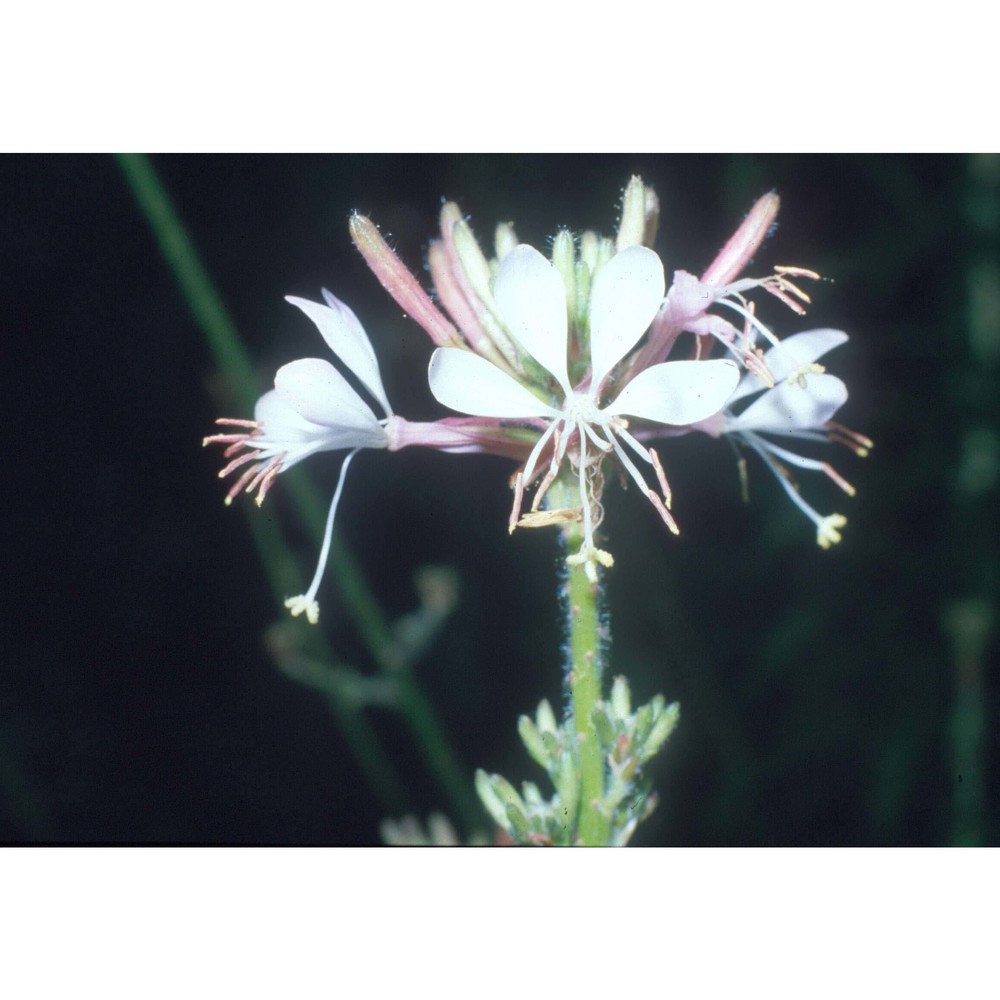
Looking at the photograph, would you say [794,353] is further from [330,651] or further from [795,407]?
[330,651]

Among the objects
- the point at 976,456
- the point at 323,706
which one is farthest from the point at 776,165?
the point at 323,706

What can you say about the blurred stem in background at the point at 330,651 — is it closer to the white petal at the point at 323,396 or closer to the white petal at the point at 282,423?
the white petal at the point at 282,423

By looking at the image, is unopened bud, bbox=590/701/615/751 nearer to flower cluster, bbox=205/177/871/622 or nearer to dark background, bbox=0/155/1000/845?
flower cluster, bbox=205/177/871/622

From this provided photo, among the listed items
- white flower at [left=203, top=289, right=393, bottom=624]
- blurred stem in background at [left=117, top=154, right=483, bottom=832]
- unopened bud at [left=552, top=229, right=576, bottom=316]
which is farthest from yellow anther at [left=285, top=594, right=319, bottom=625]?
blurred stem in background at [left=117, top=154, right=483, bottom=832]

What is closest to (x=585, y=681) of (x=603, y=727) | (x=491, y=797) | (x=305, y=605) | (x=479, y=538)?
(x=603, y=727)

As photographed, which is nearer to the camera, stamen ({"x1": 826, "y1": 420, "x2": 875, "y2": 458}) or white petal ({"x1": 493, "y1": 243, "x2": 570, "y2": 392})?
white petal ({"x1": 493, "y1": 243, "x2": 570, "y2": 392})

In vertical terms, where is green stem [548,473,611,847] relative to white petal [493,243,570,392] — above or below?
below
